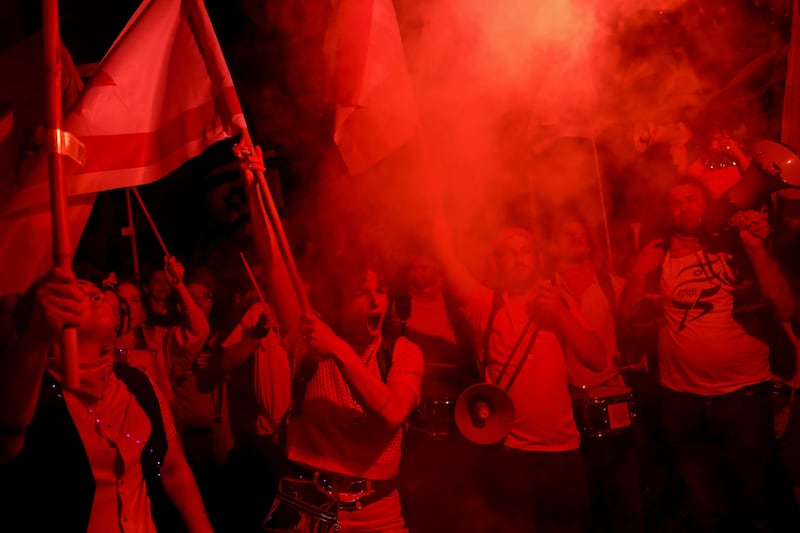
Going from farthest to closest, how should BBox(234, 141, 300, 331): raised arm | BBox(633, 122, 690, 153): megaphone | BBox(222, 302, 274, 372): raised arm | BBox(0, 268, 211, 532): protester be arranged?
BBox(633, 122, 690, 153): megaphone
BBox(222, 302, 274, 372): raised arm
BBox(234, 141, 300, 331): raised arm
BBox(0, 268, 211, 532): protester

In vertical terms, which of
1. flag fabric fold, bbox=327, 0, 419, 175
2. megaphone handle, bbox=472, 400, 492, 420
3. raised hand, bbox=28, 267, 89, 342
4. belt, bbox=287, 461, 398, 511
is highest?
flag fabric fold, bbox=327, 0, 419, 175

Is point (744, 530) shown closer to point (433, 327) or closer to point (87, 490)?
point (433, 327)

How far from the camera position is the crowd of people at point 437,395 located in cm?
246

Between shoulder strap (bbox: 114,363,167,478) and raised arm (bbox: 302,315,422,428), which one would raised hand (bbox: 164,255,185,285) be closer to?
shoulder strap (bbox: 114,363,167,478)

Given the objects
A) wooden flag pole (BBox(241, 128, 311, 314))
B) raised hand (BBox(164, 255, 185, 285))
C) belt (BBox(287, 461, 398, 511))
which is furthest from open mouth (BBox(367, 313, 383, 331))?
raised hand (BBox(164, 255, 185, 285))

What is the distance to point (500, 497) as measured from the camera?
3.61 meters

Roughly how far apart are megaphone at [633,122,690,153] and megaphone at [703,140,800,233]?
127cm

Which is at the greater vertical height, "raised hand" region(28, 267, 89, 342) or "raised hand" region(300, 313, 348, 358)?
"raised hand" region(28, 267, 89, 342)

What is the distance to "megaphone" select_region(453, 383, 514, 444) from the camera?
135 inches

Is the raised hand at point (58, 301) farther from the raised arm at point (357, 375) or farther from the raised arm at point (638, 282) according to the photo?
the raised arm at point (638, 282)

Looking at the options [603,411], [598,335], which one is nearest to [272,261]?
[598,335]

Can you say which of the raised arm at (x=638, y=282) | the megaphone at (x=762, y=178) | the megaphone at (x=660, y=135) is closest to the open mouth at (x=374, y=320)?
the raised arm at (x=638, y=282)

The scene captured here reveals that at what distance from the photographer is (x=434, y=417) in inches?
146

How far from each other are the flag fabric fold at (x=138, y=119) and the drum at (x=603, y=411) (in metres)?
2.50
